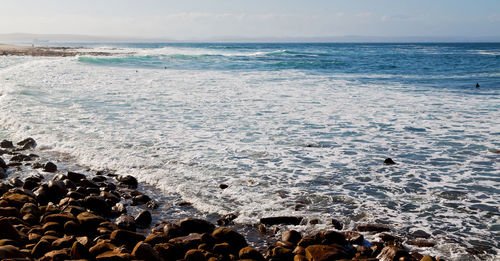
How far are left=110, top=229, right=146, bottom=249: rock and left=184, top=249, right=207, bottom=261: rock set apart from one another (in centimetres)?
70

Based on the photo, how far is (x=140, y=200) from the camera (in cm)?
573

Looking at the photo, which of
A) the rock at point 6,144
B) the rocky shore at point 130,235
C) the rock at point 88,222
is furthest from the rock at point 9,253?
the rock at point 6,144

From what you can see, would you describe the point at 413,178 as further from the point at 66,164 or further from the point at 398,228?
the point at 66,164

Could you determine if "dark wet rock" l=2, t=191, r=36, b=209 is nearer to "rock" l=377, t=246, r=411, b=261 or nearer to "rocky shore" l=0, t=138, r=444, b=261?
"rocky shore" l=0, t=138, r=444, b=261

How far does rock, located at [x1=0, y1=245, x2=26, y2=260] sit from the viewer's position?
3447mm

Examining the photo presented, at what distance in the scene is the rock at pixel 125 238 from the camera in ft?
14.0

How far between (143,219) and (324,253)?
229 cm

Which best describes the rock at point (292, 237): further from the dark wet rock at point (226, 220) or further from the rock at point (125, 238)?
the rock at point (125, 238)

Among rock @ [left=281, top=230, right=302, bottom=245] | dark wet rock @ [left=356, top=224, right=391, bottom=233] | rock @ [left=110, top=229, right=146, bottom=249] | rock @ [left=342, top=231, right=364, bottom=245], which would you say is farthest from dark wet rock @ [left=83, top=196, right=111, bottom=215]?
dark wet rock @ [left=356, top=224, right=391, bottom=233]

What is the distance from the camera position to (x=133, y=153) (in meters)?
7.97

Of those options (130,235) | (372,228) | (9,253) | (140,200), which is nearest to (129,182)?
(140,200)

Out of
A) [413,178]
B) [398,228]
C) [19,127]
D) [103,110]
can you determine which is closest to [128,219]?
[398,228]

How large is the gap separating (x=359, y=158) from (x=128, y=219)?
444 cm

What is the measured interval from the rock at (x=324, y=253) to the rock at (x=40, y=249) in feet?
8.12
